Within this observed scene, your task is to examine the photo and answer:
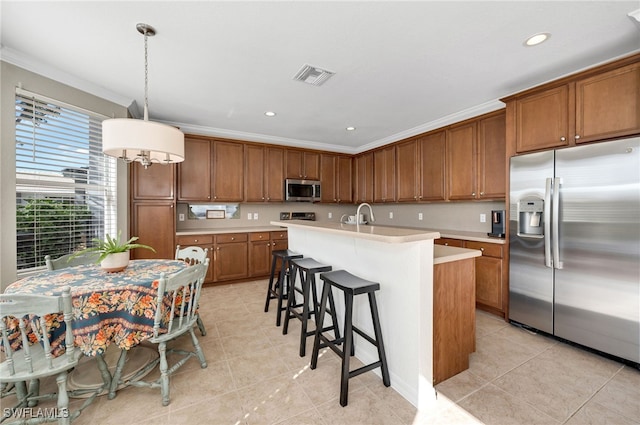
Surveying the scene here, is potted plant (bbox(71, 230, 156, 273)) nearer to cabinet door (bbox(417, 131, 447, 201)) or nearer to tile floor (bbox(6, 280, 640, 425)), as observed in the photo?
tile floor (bbox(6, 280, 640, 425))

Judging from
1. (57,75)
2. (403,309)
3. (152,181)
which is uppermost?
(57,75)

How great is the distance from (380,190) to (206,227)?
3237 mm

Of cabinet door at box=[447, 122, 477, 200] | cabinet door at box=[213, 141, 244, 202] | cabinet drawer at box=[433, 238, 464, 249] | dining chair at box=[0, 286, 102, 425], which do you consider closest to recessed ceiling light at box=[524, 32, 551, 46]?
cabinet door at box=[447, 122, 477, 200]

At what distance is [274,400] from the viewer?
1.76m

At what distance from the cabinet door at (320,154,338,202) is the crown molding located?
10.8ft

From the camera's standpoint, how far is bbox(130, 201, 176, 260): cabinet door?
11.9ft

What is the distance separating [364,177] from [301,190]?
1351 mm

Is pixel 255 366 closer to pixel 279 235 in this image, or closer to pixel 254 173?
pixel 279 235

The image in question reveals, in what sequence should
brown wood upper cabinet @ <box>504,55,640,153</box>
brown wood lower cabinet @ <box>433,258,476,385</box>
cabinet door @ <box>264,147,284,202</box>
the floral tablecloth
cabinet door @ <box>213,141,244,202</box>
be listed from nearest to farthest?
the floral tablecloth, brown wood lower cabinet @ <box>433,258,476,385</box>, brown wood upper cabinet @ <box>504,55,640,153</box>, cabinet door @ <box>213,141,244,202</box>, cabinet door @ <box>264,147,284,202</box>

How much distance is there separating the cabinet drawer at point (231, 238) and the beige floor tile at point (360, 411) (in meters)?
3.07

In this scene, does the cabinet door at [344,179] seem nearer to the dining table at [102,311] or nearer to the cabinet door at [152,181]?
the cabinet door at [152,181]

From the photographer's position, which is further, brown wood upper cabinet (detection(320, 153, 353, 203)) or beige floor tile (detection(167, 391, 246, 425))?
brown wood upper cabinet (detection(320, 153, 353, 203))

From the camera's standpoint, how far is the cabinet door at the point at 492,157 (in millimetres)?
3209

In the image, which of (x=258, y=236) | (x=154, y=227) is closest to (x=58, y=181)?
(x=154, y=227)
